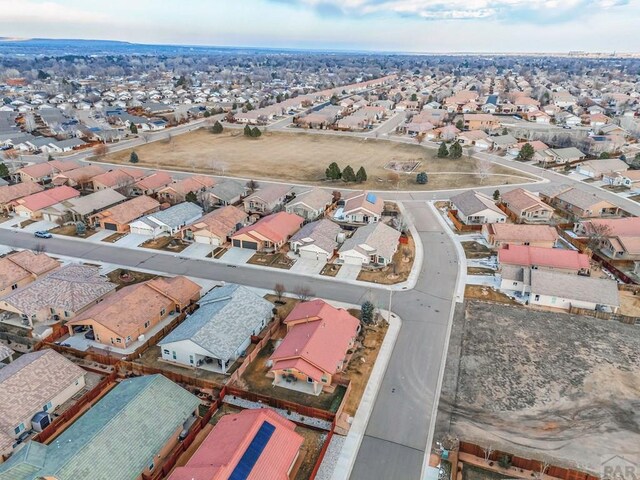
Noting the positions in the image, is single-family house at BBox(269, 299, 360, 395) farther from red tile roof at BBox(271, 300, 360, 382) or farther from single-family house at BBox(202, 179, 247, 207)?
single-family house at BBox(202, 179, 247, 207)

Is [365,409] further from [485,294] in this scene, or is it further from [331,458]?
[485,294]

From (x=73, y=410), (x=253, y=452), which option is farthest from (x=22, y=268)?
(x=253, y=452)

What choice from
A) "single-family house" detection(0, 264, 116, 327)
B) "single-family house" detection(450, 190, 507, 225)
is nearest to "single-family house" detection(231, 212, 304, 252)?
"single-family house" detection(0, 264, 116, 327)

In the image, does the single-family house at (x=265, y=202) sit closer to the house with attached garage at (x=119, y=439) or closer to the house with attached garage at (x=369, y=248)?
the house with attached garage at (x=369, y=248)

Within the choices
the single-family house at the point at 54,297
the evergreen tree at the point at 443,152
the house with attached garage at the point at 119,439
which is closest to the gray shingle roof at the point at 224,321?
the house with attached garage at the point at 119,439

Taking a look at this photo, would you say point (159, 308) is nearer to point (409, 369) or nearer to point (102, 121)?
point (409, 369)
